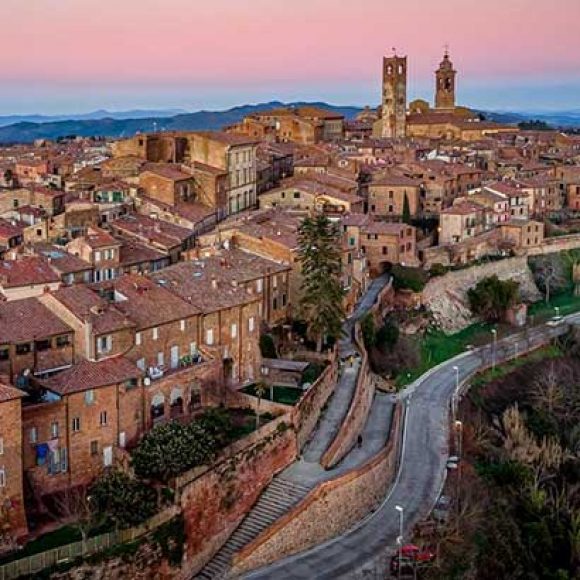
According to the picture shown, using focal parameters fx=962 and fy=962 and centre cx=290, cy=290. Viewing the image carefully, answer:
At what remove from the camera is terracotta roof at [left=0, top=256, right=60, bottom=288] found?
4304cm

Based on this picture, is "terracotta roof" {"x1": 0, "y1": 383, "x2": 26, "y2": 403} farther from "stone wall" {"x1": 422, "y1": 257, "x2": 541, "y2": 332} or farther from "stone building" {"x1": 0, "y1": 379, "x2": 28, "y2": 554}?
"stone wall" {"x1": 422, "y1": 257, "x2": 541, "y2": 332}

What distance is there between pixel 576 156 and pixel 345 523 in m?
77.8

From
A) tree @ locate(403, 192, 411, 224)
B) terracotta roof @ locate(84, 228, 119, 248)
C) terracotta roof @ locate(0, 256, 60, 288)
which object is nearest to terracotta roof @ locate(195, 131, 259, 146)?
tree @ locate(403, 192, 411, 224)

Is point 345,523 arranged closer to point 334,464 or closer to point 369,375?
point 334,464

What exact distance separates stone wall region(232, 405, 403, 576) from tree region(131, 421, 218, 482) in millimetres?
3455

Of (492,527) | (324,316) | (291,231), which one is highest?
(291,231)

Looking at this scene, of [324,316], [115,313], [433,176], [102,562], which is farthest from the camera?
[433,176]

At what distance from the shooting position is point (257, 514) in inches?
1363

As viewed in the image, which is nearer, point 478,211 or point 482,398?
point 482,398

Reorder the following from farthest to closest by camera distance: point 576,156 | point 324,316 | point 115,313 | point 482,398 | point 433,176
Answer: point 576,156 < point 433,176 < point 482,398 < point 324,316 < point 115,313

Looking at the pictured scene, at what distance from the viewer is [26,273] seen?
44.2 meters

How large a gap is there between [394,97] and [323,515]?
3833 inches

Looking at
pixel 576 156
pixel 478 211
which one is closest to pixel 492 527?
pixel 478 211

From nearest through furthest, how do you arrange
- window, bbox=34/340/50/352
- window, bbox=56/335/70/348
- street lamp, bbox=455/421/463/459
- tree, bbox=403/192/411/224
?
window, bbox=34/340/50/352, window, bbox=56/335/70/348, street lamp, bbox=455/421/463/459, tree, bbox=403/192/411/224
